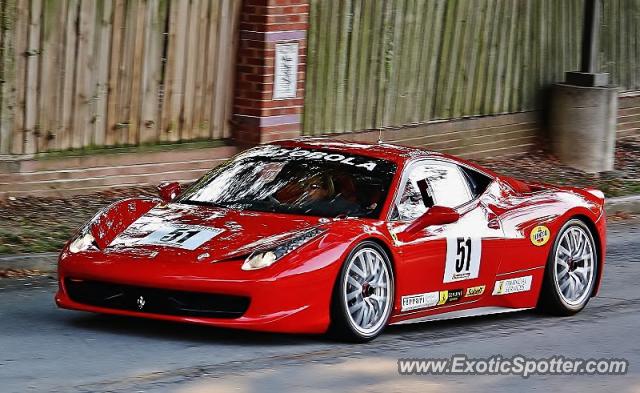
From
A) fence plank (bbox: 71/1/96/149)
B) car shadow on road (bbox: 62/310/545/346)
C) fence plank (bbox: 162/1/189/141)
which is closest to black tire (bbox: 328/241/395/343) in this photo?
car shadow on road (bbox: 62/310/545/346)

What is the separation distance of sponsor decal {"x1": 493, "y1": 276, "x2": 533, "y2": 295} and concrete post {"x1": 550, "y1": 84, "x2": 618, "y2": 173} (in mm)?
8204

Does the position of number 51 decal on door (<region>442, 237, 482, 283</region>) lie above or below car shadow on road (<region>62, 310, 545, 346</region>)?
above

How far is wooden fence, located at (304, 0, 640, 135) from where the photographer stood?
16.0 meters

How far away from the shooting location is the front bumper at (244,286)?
26.7 ft

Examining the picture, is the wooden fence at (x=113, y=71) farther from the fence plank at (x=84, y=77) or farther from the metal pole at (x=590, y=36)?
the metal pole at (x=590, y=36)

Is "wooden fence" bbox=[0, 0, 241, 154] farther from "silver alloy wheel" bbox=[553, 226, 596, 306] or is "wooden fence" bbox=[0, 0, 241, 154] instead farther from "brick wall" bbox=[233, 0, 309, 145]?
"silver alloy wheel" bbox=[553, 226, 596, 306]

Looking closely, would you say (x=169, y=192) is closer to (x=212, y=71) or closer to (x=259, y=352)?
(x=259, y=352)

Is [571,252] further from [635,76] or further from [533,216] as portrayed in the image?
[635,76]

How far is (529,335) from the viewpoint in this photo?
31.1ft

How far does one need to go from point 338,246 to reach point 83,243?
1.54 meters

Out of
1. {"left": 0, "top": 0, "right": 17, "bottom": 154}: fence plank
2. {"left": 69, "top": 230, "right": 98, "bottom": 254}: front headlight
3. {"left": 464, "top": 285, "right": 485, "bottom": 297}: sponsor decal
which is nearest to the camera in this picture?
{"left": 69, "top": 230, "right": 98, "bottom": 254}: front headlight

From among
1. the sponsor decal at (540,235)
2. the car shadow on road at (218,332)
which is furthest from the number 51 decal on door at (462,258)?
the sponsor decal at (540,235)

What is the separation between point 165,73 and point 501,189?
208 inches

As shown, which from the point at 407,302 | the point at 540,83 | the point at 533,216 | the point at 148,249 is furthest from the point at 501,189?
the point at 540,83
